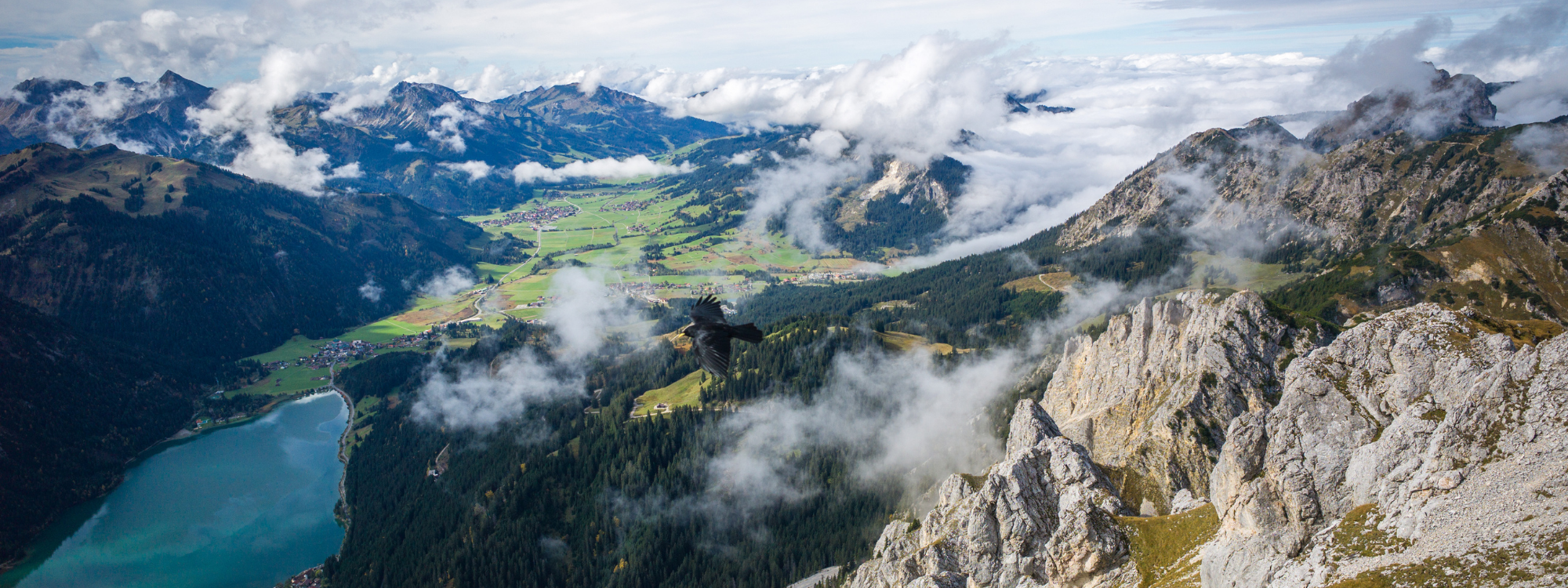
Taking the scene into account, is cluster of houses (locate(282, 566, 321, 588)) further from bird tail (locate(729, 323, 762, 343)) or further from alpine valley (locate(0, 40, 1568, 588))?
bird tail (locate(729, 323, 762, 343))

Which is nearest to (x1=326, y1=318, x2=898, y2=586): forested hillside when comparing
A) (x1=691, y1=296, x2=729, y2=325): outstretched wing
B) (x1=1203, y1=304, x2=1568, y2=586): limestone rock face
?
(x1=1203, y1=304, x2=1568, y2=586): limestone rock face

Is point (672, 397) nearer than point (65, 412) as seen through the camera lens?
No

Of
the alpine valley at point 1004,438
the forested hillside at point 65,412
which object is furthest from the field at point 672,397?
the forested hillside at point 65,412

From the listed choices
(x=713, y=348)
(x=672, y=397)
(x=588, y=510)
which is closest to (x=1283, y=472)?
(x=713, y=348)

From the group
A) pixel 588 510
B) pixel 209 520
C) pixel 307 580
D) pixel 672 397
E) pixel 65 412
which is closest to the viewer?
pixel 307 580

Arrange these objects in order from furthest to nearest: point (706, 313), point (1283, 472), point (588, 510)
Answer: point (588, 510), point (1283, 472), point (706, 313)

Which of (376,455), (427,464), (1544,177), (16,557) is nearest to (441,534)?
(427,464)

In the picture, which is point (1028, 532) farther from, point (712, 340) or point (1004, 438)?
point (1004, 438)

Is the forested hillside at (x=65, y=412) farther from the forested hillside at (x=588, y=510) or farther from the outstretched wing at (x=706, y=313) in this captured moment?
the outstretched wing at (x=706, y=313)
